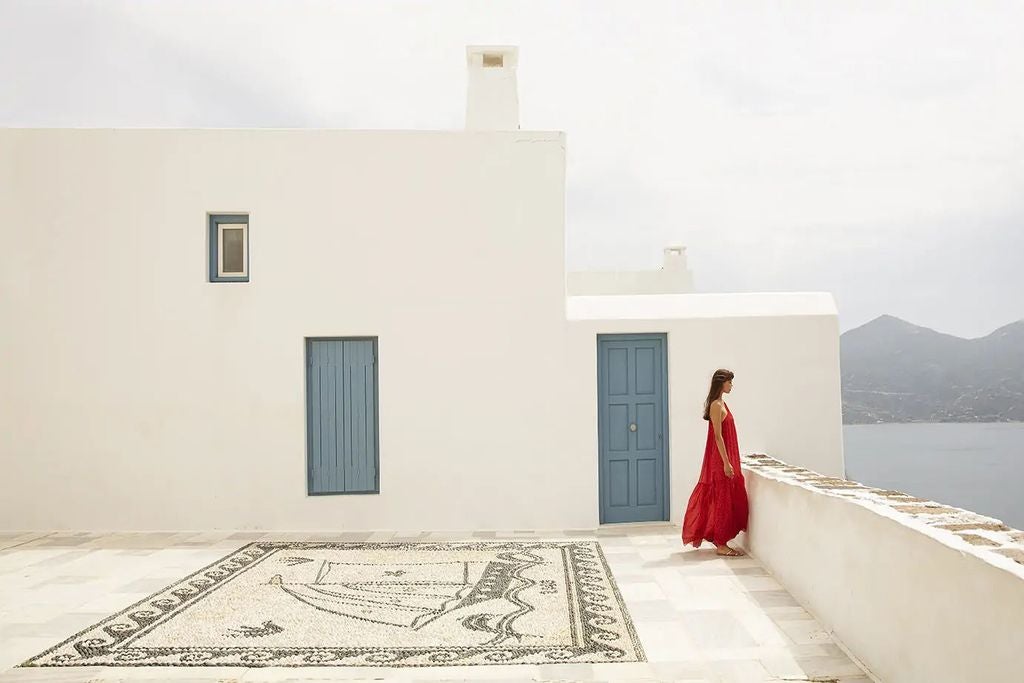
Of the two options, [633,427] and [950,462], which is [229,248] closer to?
[633,427]

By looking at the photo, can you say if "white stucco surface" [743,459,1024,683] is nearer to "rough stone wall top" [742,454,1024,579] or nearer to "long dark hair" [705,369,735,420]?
"rough stone wall top" [742,454,1024,579]

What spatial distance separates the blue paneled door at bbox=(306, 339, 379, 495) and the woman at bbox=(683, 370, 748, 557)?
3.38 m

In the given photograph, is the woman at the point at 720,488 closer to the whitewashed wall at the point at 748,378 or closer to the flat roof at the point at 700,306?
the whitewashed wall at the point at 748,378

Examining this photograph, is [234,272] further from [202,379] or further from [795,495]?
[795,495]

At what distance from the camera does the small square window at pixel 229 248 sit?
8.66m

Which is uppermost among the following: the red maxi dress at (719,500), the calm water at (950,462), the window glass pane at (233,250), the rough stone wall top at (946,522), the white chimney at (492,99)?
the white chimney at (492,99)

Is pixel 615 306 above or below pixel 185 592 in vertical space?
above

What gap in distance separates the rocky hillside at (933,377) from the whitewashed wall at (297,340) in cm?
3257

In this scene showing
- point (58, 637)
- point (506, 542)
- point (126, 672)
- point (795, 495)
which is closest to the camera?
point (126, 672)

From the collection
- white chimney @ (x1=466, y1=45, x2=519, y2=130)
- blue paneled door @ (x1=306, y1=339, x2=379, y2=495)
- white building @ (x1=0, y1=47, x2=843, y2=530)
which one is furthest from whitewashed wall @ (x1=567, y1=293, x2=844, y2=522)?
white chimney @ (x1=466, y1=45, x2=519, y2=130)

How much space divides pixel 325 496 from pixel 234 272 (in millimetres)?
2571

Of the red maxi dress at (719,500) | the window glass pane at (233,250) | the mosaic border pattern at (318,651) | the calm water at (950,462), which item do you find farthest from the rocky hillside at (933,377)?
the mosaic border pattern at (318,651)

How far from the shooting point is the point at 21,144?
856 centimetres

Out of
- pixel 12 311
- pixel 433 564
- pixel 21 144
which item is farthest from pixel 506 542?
pixel 21 144
